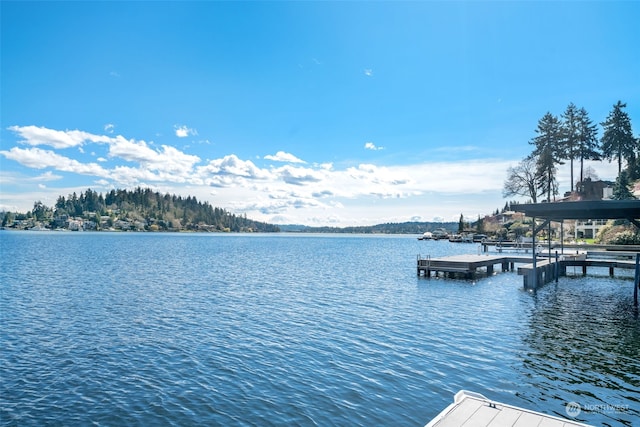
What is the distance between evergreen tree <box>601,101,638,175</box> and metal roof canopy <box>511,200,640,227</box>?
220 feet

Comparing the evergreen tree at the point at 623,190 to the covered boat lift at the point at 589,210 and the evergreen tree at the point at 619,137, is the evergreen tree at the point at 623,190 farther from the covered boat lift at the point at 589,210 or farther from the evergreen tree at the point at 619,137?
the covered boat lift at the point at 589,210

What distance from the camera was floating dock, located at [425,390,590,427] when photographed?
277 inches

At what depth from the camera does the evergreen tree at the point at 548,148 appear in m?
78.2

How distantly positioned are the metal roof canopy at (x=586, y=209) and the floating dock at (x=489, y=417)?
21.5 m

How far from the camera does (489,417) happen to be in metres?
7.36

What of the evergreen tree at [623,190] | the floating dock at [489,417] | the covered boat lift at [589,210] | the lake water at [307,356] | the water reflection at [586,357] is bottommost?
the lake water at [307,356]

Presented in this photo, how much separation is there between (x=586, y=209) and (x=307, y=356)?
2212cm

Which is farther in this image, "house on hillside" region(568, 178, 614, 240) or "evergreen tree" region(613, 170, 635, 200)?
"house on hillside" region(568, 178, 614, 240)

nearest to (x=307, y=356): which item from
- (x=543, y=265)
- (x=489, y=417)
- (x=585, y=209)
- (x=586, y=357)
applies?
(x=489, y=417)

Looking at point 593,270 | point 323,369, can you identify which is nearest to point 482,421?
point 323,369

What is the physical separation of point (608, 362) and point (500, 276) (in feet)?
93.1

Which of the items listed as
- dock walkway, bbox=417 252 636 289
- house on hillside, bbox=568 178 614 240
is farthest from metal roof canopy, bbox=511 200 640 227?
house on hillside, bbox=568 178 614 240

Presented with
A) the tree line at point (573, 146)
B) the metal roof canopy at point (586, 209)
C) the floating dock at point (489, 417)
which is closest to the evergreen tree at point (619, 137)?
the tree line at point (573, 146)

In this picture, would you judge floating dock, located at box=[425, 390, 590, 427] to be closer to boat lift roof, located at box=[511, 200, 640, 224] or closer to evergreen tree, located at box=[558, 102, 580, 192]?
boat lift roof, located at box=[511, 200, 640, 224]
